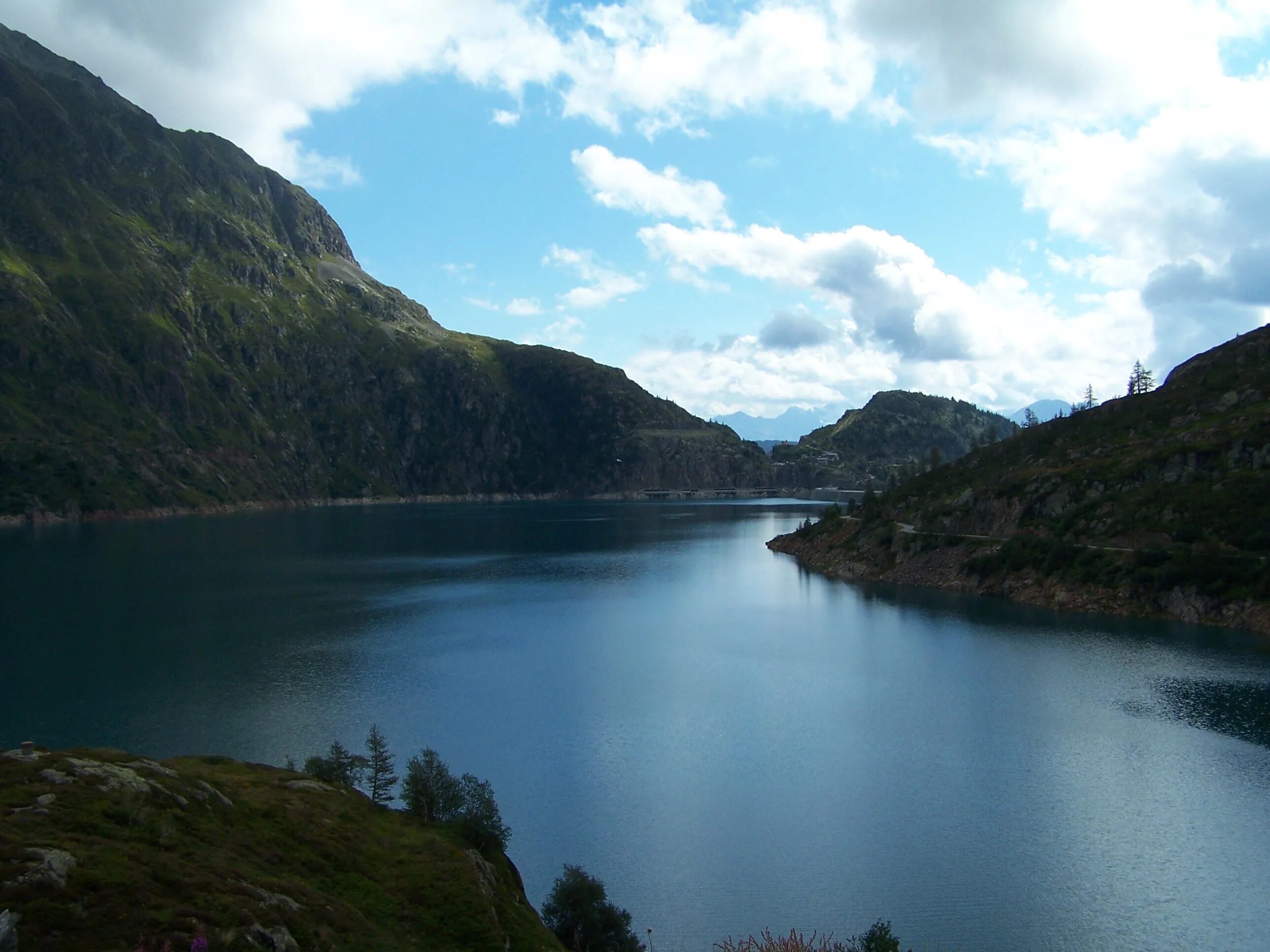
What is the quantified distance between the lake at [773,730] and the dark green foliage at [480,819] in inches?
145

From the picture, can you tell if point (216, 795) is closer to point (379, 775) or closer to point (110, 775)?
point (110, 775)

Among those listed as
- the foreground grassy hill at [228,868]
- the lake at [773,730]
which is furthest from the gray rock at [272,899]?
the lake at [773,730]

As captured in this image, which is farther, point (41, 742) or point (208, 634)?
point (208, 634)

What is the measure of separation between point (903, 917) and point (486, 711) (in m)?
41.0

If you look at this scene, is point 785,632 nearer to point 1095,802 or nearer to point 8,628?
point 1095,802

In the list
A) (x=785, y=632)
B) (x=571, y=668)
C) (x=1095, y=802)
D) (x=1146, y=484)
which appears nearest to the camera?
(x=1095, y=802)

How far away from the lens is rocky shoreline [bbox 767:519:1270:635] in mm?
101000

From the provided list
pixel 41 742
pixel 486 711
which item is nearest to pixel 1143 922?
pixel 486 711

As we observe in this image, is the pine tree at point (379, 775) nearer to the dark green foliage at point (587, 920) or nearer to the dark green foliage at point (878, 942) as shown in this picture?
the dark green foliage at point (587, 920)

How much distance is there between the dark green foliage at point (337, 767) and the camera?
47.4 metres

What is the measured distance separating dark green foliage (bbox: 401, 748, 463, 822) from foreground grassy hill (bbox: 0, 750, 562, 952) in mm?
1587

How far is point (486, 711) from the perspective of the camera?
72.4m

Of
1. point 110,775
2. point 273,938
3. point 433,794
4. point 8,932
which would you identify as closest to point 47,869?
point 8,932

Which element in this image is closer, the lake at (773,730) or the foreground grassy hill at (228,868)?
the foreground grassy hill at (228,868)
